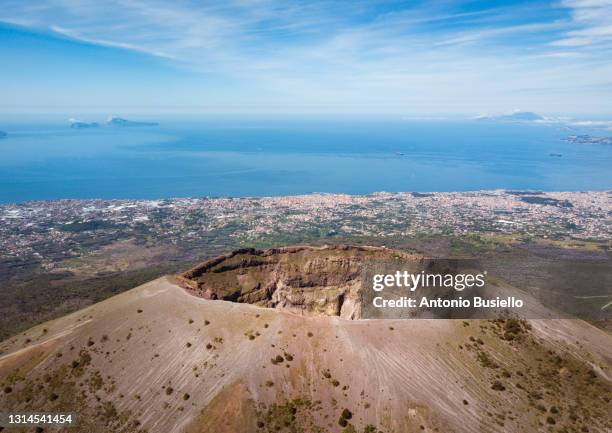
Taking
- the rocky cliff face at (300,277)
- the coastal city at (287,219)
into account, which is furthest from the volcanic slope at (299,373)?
the coastal city at (287,219)

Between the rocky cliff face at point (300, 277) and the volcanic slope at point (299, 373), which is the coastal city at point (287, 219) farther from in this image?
the volcanic slope at point (299, 373)

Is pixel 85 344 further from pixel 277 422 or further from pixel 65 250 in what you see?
pixel 65 250

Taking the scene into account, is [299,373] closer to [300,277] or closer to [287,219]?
[300,277]

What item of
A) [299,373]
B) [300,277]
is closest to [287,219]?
[300,277]

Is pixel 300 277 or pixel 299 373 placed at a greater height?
pixel 300 277

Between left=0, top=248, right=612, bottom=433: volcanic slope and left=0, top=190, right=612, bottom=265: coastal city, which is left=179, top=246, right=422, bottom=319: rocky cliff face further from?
left=0, top=190, right=612, bottom=265: coastal city

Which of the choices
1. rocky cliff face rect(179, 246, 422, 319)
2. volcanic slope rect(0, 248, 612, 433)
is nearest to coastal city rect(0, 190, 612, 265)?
rocky cliff face rect(179, 246, 422, 319)
